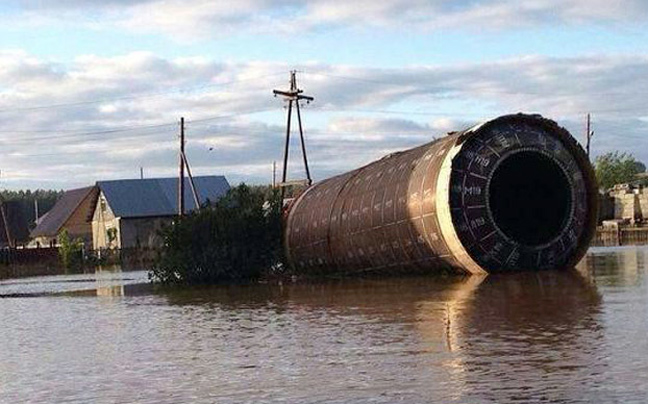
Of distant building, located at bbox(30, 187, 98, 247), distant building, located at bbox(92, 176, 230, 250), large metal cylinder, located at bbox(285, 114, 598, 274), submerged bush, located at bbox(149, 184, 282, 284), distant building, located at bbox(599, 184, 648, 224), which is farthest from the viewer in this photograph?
distant building, located at bbox(30, 187, 98, 247)

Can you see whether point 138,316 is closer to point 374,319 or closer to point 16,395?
point 374,319

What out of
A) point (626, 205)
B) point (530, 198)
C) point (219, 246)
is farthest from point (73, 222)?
point (530, 198)

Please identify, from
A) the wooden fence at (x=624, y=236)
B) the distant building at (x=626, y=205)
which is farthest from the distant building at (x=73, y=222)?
the wooden fence at (x=624, y=236)

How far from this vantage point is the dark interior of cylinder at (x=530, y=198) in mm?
25406

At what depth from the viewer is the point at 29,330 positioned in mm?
17984

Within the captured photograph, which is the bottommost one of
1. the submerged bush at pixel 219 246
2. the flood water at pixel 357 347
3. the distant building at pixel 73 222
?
the flood water at pixel 357 347

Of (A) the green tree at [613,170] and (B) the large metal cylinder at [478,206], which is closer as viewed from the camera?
(B) the large metal cylinder at [478,206]

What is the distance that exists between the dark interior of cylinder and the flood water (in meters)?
3.50

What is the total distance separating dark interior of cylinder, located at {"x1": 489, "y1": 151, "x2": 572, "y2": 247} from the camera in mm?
25406

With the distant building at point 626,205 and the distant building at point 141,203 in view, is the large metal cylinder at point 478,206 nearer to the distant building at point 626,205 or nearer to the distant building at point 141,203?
the distant building at point 626,205

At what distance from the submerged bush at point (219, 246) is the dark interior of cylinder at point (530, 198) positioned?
21.9ft

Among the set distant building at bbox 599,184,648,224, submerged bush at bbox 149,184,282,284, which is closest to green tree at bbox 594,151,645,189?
distant building at bbox 599,184,648,224

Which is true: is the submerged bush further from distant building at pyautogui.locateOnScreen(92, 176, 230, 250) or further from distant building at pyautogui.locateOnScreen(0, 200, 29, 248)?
distant building at pyautogui.locateOnScreen(0, 200, 29, 248)

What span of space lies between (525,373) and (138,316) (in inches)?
417
